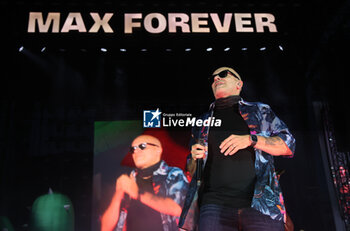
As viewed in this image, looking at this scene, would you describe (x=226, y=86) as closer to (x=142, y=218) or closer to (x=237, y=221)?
(x=237, y=221)

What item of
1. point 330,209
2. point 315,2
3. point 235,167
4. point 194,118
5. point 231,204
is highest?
point 315,2

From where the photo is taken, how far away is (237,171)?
7.68ft

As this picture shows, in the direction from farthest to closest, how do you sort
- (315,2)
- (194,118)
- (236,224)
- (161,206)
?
(315,2) → (194,118) → (161,206) → (236,224)

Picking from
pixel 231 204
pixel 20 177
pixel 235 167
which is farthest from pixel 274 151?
pixel 20 177

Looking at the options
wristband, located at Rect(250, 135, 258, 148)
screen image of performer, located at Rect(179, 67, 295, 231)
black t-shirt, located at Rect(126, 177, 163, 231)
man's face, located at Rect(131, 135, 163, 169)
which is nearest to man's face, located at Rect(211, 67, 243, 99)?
screen image of performer, located at Rect(179, 67, 295, 231)

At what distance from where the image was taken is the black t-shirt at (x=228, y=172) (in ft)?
7.19

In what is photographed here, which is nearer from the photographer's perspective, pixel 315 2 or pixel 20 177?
pixel 20 177

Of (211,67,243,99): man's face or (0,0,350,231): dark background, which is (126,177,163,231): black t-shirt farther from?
(211,67,243,99): man's face

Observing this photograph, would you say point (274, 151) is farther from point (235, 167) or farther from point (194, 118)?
point (194, 118)

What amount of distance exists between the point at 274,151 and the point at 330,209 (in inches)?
51.3

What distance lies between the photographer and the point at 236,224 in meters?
2.11

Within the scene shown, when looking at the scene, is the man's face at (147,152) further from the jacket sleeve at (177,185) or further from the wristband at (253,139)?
the wristband at (253,139)

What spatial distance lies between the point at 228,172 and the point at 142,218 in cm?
140

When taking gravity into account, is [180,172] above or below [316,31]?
below
